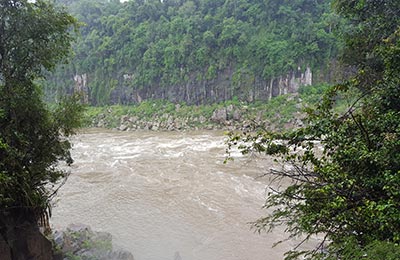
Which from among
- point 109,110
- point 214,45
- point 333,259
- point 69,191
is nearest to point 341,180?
point 333,259

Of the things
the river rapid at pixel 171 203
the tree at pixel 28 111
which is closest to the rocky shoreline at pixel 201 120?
the river rapid at pixel 171 203

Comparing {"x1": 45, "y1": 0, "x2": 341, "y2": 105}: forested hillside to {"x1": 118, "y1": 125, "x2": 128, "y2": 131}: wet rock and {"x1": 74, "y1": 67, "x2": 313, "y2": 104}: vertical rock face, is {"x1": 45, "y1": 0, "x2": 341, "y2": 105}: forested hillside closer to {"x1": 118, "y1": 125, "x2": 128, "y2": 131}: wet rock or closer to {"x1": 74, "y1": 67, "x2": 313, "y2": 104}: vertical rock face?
{"x1": 74, "y1": 67, "x2": 313, "y2": 104}: vertical rock face

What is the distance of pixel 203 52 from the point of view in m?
33.9

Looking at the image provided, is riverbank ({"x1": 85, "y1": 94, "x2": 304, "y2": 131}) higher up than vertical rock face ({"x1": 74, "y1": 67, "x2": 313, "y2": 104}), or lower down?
lower down

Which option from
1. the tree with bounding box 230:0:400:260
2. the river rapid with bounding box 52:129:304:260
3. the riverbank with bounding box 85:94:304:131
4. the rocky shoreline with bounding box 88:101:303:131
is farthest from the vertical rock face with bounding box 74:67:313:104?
the tree with bounding box 230:0:400:260

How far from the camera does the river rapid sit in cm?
832

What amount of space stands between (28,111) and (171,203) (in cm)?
687

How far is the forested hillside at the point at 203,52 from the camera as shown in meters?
30.6

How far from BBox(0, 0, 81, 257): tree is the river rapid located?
130 inches

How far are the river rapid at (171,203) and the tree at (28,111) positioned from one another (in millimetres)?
3313

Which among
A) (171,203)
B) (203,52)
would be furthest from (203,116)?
(171,203)

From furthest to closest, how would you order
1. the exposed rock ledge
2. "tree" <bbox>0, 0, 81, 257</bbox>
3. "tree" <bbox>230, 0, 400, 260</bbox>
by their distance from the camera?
the exposed rock ledge → "tree" <bbox>0, 0, 81, 257</bbox> → "tree" <bbox>230, 0, 400, 260</bbox>

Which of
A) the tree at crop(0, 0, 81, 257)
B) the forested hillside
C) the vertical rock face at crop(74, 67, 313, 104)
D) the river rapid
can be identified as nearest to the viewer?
the tree at crop(0, 0, 81, 257)

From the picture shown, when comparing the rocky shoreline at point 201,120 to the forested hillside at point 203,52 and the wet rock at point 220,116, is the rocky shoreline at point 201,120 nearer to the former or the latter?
the wet rock at point 220,116
